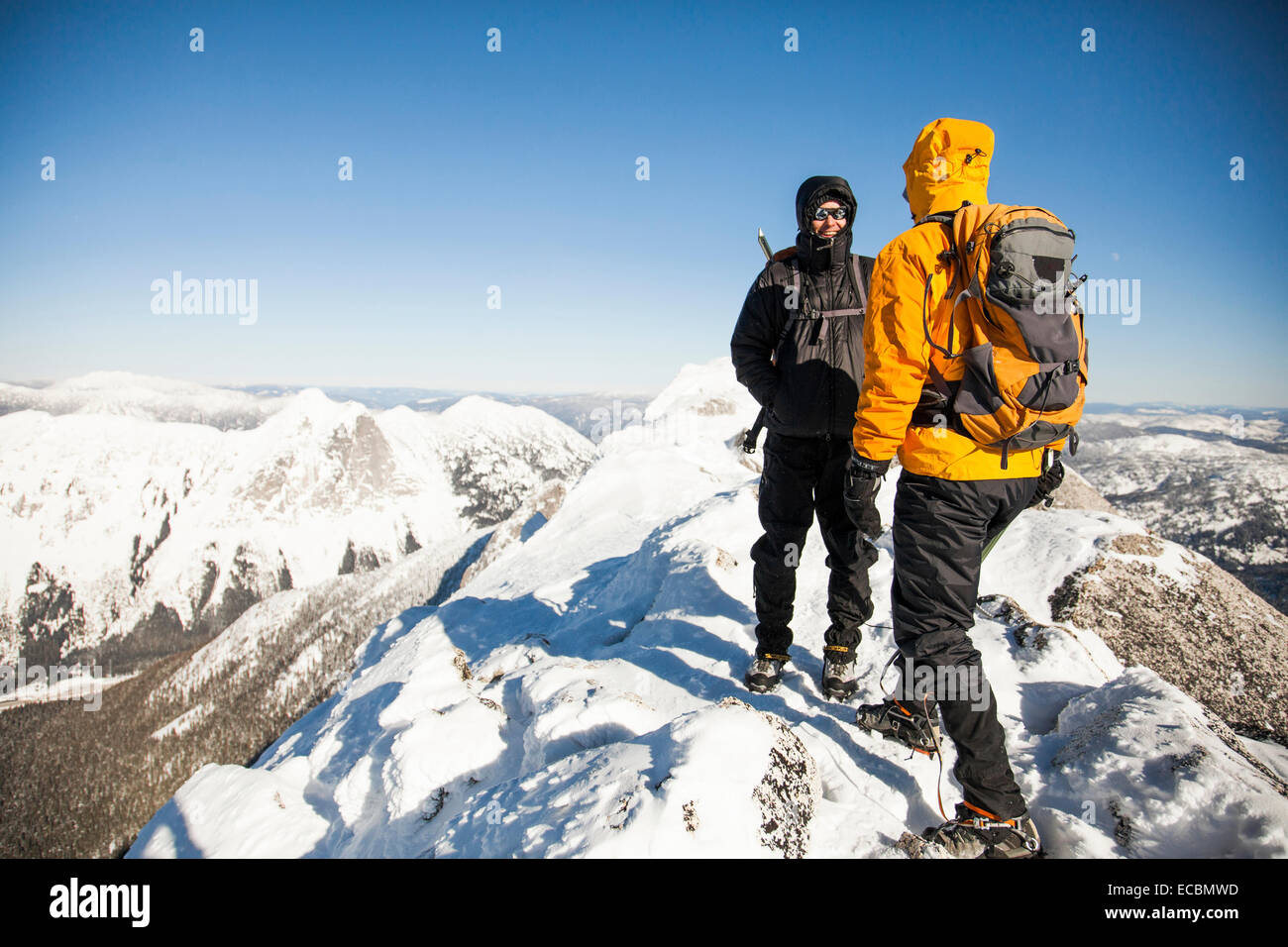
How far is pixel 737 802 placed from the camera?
3.19 meters

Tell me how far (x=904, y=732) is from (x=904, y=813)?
0.77 metres

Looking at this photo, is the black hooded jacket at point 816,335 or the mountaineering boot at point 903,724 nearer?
the mountaineering boot at point 903,724

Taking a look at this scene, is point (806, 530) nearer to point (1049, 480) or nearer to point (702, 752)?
point (1049, 480)

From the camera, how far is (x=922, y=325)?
3.47 metres

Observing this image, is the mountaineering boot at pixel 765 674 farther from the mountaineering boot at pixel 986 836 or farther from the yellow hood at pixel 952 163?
the yellow hood at pixel 952 163

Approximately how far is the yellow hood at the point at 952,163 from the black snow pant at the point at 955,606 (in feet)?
6.52

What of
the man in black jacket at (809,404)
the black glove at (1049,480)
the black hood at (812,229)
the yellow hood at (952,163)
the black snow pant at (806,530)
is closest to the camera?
the yellow hood at (952,163)

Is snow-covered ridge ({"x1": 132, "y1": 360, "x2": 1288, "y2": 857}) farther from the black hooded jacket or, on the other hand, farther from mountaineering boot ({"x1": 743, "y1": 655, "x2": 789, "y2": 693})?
the black hooded jacket

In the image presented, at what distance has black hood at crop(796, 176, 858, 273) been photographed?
486 cm

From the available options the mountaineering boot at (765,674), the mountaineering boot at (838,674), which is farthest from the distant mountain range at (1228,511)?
the mountaineering boot at (765,674)

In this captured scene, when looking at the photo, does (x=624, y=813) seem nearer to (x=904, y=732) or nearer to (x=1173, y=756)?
(x=904, y=732)

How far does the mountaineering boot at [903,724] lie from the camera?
14.2 feet

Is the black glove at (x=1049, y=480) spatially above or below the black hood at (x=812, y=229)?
below
